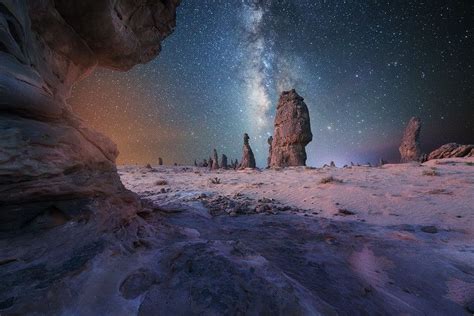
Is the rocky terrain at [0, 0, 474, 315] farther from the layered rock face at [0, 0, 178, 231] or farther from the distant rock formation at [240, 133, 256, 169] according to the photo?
the distant rock formation at [240, 133, 256, 169]

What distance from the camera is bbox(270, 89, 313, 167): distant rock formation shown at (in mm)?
31016

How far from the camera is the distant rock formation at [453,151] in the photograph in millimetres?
27719

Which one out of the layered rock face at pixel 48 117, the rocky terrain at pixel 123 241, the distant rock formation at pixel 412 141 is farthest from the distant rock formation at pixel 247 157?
the layered rock face at pixel 48 117

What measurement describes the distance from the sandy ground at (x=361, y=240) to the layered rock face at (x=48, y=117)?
2.06 meters

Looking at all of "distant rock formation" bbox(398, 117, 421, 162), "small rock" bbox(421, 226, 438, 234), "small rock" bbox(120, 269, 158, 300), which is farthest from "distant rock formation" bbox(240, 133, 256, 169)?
"small rock" bbox(120, 269, 158, 300)

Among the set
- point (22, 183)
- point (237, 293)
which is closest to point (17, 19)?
point (22, 183)

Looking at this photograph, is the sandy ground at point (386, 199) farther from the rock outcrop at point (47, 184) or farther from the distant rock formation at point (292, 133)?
the distant rock formation at point (292, 133)

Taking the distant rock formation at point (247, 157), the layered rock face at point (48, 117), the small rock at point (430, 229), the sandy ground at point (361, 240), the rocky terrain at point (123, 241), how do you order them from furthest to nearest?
1. the distant rock formation at point (247, 157)
2. the small rock at point (430, 229)
3. the sandy ground at point (361, 240)
4. the layered rock face at point (48, 117)
5. the rocky terrain at point (123, 241)

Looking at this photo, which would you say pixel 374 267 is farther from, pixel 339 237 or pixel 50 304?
pixel 50 304

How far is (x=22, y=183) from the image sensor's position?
2.93m

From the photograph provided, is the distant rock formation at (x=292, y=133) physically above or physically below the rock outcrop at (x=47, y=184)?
above

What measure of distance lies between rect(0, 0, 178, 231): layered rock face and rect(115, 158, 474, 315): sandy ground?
2063 mm

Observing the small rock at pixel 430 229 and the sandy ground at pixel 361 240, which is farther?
the small rock at pixel 430 229

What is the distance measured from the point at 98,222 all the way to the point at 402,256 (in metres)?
5.22
